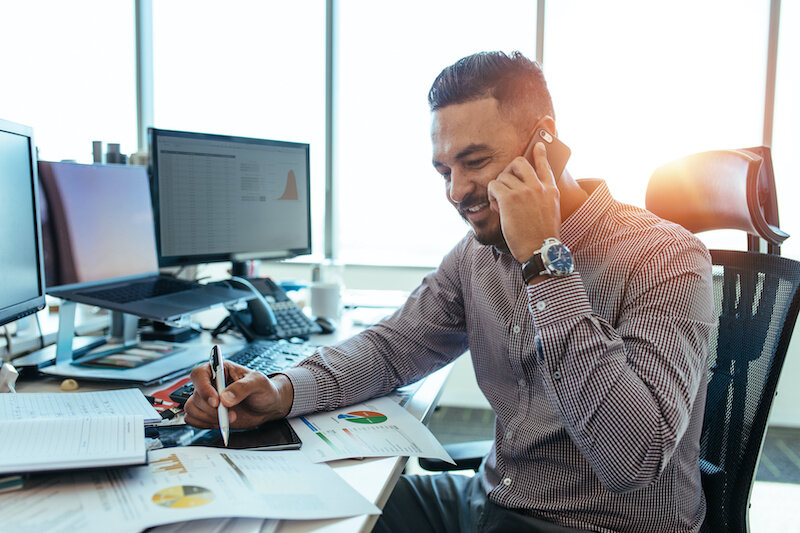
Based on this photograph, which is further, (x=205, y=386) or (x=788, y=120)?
(x=788, y=120)

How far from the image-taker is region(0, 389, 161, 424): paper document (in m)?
0.86

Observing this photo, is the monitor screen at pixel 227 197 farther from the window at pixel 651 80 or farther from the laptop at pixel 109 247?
the window at pixel 651 80

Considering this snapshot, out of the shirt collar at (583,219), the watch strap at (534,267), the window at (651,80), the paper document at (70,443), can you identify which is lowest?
the paper document at (70,443)

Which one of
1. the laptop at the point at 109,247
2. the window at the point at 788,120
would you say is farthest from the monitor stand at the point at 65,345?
the window at the point at 788,120

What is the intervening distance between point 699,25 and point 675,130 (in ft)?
1.84

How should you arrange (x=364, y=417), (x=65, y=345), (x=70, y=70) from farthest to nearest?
(x=70, y=70) < (x=65, y=345) < (x=364, y=417)

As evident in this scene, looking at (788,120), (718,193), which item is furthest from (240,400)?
(788,120)

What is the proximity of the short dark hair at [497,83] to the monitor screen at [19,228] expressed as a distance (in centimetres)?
76

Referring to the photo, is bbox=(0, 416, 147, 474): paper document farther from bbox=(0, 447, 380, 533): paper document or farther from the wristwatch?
the wristwatch

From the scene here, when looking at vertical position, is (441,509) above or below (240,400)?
below

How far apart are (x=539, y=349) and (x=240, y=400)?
454 millimetres

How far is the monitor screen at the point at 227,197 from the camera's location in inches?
59.9

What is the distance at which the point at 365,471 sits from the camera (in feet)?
2.69

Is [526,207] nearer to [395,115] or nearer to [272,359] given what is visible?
[272,359]
